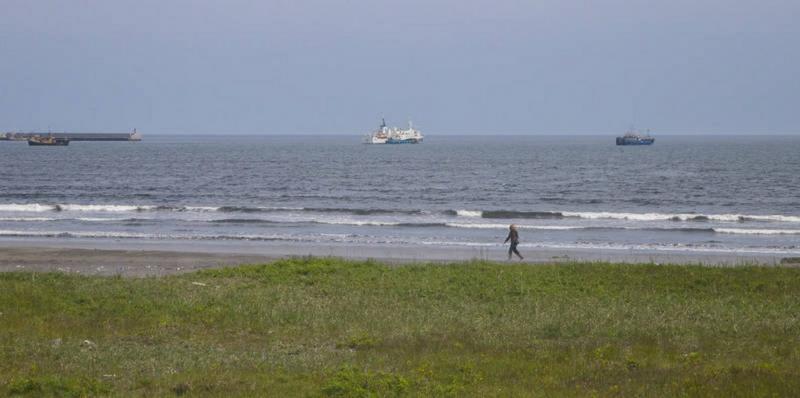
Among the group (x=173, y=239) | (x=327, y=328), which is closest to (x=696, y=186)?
(x=173, y=239)

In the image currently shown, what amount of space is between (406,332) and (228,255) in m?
19.4

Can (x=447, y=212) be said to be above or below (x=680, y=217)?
below

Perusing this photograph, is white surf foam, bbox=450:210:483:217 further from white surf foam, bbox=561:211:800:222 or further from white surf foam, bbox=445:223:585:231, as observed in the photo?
white surf foam, bbox=561:211:800:222

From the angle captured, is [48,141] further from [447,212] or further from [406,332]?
[406,332]

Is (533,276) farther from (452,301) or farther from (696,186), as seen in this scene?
(696,186)

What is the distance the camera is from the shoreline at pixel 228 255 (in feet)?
99.5

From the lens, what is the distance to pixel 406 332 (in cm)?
1611

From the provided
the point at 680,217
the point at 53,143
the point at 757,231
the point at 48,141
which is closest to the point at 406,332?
the point at 757,231

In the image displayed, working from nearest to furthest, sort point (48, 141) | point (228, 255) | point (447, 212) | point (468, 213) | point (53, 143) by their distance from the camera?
point (228, 255)
point (468, 213)
point (447, 212)
point (48, 141)
point (53, 143)

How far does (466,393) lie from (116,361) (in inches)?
213

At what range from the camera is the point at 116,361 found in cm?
1342

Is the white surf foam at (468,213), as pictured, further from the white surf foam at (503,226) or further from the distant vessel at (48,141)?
the distant vessel at (48,141)

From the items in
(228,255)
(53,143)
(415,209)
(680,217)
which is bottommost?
(53,143)

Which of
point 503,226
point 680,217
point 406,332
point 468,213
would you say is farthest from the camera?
point 468,213
